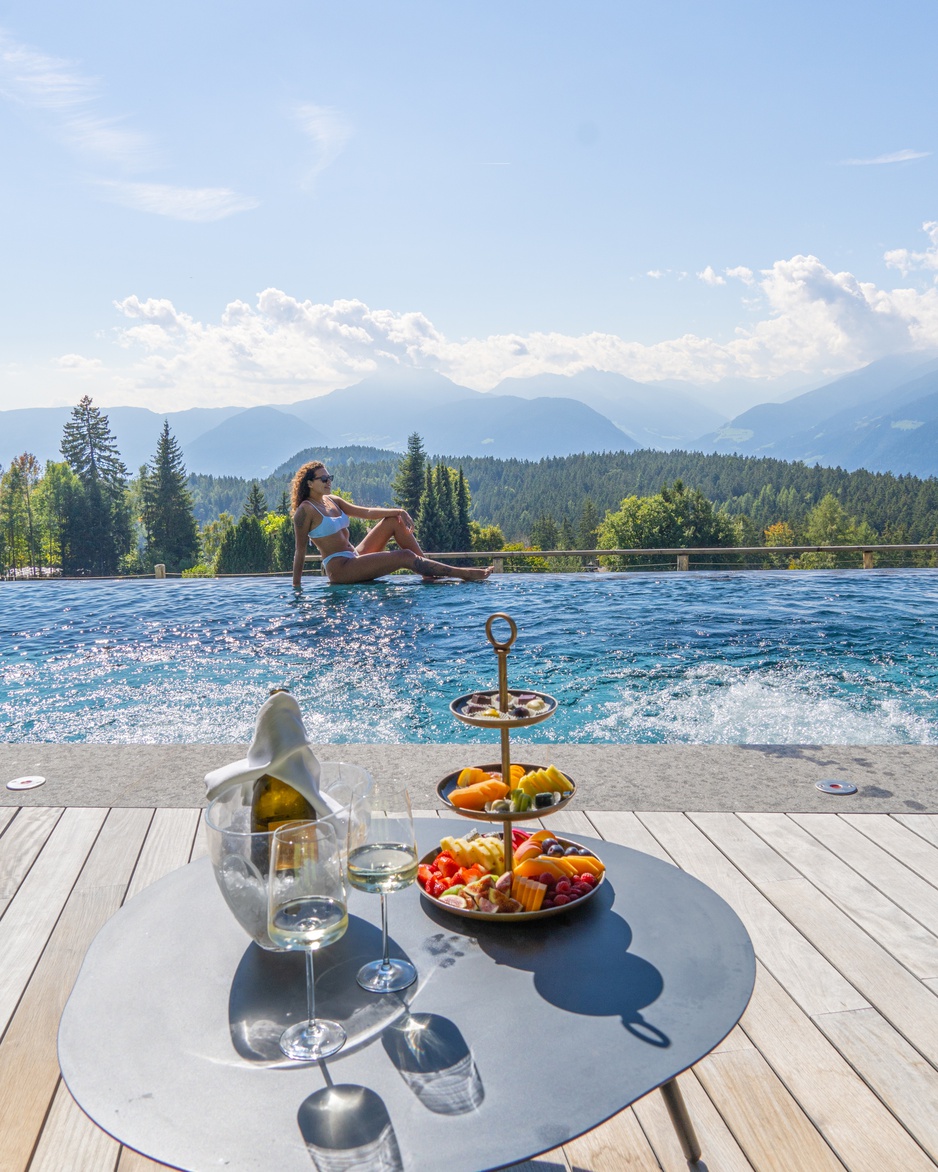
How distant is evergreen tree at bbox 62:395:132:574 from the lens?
46.7m

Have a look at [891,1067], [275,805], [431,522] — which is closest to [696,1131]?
[891,1067]

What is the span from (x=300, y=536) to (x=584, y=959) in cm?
808

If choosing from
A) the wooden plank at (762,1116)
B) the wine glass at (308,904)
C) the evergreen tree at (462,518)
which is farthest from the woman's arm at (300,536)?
the evergreen tree at (462,518)

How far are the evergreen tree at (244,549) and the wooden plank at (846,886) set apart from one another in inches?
1685

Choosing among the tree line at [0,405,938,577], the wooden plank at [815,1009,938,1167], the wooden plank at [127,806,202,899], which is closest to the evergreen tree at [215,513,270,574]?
Result: the tree line at [0,405,938,577]

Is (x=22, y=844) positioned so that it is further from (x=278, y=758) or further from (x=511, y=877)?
(x=511, y=877)

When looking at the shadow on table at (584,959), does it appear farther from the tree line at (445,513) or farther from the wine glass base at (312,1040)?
the tree line at (445,513)

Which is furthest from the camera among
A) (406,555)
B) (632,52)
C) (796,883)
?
(632,52)

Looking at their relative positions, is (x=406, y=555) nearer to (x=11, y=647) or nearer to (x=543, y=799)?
(x=11, y=647)

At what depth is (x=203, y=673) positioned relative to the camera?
6.41 m

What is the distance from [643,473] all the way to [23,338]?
106m

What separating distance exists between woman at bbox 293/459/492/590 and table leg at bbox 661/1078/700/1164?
7.54 metres

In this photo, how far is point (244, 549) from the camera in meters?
43.9

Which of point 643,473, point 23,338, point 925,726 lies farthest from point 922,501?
point 23,338
